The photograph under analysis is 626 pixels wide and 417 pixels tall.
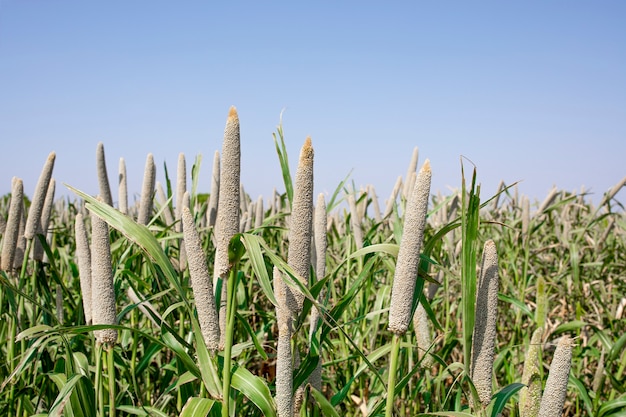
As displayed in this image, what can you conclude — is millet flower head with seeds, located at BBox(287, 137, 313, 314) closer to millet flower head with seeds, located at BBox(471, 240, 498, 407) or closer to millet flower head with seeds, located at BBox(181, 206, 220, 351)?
millet flower head with seeds, located at BBox(181, 206, 220, 351)

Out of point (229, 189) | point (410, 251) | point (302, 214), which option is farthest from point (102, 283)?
point (410, 251)

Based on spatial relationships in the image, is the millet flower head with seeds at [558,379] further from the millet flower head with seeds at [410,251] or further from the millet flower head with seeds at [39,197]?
the millet flower head with seeds at [39,197]

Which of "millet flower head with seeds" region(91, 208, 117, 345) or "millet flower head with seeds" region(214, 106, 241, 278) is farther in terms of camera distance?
"millet flower head with seeds" region(91, 208, 117, 345)

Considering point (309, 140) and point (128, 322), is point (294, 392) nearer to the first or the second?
point (309, 140)

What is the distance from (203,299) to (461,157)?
2.25 feet

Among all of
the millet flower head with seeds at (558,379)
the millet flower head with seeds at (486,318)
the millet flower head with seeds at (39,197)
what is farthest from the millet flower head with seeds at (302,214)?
the millet flower head with seeds at (39,197)

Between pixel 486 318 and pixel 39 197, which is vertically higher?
pixel 39 197

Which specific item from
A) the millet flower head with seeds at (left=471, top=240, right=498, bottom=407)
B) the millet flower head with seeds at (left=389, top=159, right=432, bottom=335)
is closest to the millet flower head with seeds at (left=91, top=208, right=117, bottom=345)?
the millet flower head with seeds at (left=389, top=159, right=432, bottom=335)

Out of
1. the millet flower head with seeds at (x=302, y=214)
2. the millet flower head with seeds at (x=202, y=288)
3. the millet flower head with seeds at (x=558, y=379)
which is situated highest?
the millet flower head with seeds at (x=302, y=214)

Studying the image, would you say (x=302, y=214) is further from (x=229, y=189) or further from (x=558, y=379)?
(x=558, y=379)

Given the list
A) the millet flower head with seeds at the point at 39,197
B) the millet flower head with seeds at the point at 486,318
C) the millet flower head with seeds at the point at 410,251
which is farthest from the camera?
the millet flower head with seeds at the point at 39,197

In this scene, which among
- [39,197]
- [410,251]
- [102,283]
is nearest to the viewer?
[410,251]

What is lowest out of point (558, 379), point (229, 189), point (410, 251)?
point (558, 379)

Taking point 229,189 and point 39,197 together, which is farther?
point 39,197
